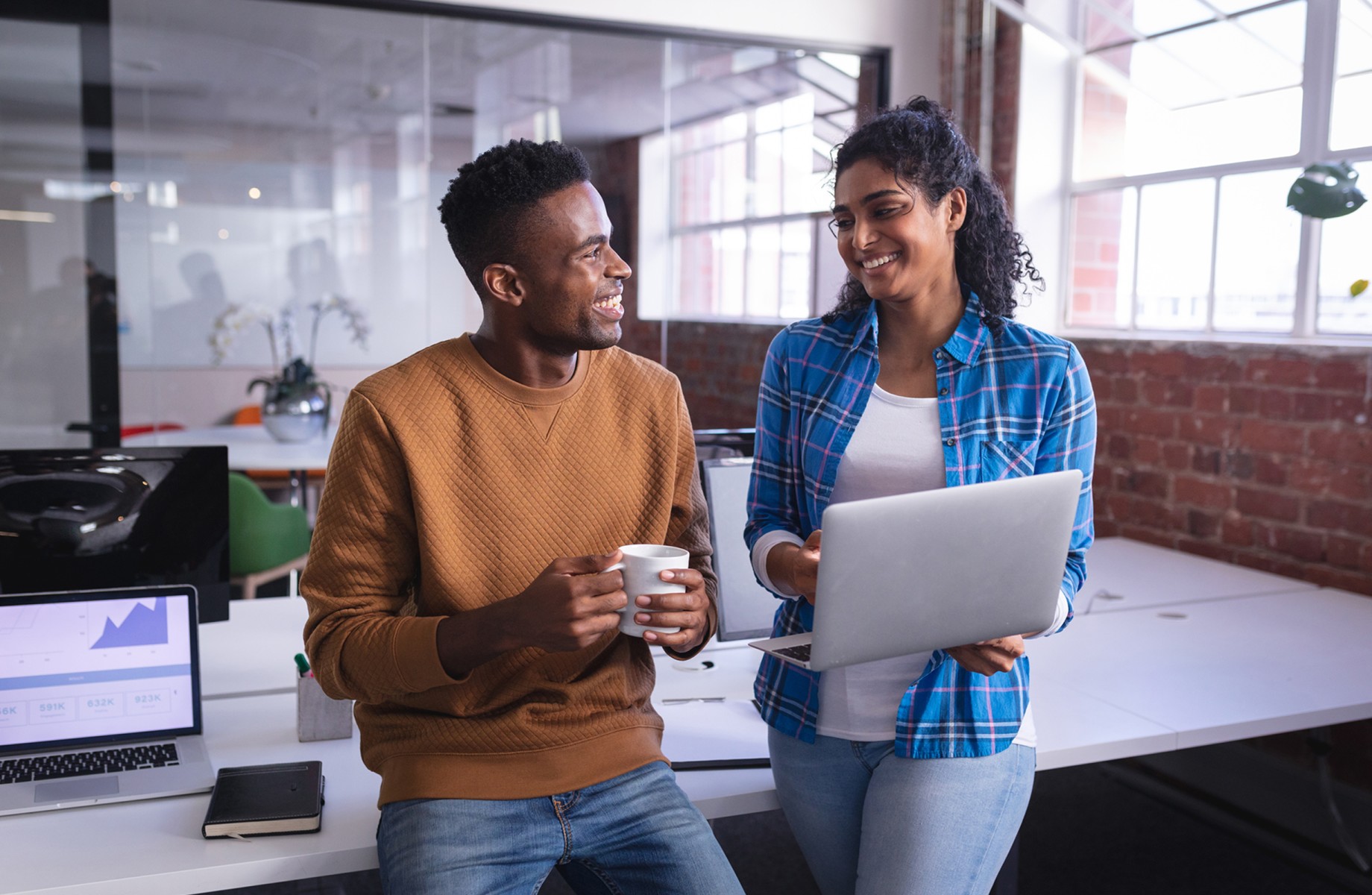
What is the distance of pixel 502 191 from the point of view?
1407mm

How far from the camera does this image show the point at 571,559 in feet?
3.99

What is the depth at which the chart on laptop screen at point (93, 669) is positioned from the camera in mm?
1563

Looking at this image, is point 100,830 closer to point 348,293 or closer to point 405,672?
point 405,672

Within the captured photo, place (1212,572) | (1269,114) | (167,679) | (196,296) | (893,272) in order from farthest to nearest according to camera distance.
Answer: (196,296) → (1269,114) → (1212,572) → (167,679) → (893,272)

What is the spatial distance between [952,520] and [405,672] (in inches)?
24.6

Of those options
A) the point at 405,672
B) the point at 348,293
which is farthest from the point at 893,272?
the point at 348,293

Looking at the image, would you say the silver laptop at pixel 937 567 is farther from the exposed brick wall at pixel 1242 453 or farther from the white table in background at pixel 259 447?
the white table in background at pixel 259 447

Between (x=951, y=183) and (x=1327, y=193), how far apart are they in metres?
1.45

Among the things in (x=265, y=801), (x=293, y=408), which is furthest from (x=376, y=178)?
(x=265, y=801)

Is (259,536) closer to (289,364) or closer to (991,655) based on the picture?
(289,364)

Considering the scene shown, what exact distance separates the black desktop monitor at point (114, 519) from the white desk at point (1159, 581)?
1.85 meters

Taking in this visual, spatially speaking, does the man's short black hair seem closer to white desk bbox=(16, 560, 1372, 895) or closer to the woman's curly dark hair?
the woman's curly dark hair

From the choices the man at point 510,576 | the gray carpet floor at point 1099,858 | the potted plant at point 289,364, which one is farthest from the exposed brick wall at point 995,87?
the man at point 510,576

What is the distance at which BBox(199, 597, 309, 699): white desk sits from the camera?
6.38 feet
